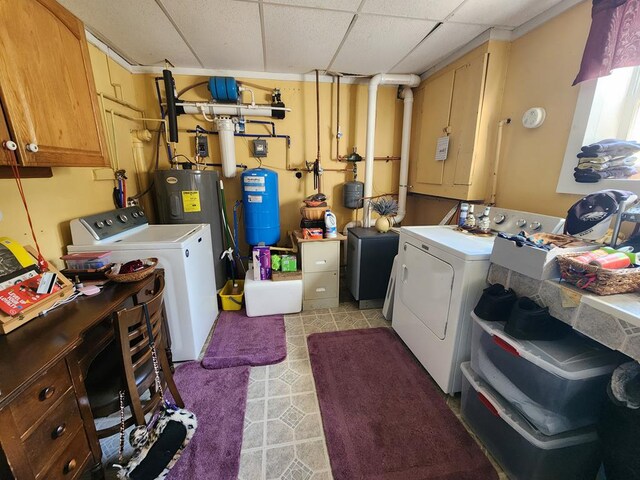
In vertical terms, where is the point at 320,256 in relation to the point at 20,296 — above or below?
below

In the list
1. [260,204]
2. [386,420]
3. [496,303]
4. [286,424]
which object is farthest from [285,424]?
[260,204]

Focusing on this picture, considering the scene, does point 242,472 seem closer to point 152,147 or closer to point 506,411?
point 506,411

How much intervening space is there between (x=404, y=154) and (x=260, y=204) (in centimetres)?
179

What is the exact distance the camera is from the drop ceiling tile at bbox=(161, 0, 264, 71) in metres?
1.64

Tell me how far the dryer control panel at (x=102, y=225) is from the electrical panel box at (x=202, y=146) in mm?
968

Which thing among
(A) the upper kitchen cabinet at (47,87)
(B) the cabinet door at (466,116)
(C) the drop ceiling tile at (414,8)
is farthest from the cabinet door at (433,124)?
(A) the upper kitchen cabinet at (47,87)

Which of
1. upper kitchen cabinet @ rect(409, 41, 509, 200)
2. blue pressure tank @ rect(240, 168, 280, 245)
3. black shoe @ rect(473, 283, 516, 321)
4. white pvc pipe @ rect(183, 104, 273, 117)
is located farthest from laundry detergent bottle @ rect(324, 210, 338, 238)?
black shoe @ rect(473, 283, 516, 321)

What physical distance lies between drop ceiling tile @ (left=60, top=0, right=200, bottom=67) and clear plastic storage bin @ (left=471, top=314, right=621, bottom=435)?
2815 millimetres

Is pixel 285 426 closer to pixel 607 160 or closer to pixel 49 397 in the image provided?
pixel 49 397

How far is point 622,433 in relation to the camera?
845mm

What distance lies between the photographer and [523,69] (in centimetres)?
183

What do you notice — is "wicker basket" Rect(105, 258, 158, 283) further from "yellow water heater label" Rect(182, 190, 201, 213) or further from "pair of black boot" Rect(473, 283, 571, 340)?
"pair of black boot" Rect(473, 283, 571, 340)

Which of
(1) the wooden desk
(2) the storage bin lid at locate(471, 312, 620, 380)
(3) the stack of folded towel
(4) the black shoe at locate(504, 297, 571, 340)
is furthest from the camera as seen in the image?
(3) the stack of folded towel

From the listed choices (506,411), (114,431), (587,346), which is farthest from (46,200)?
(587,346)
